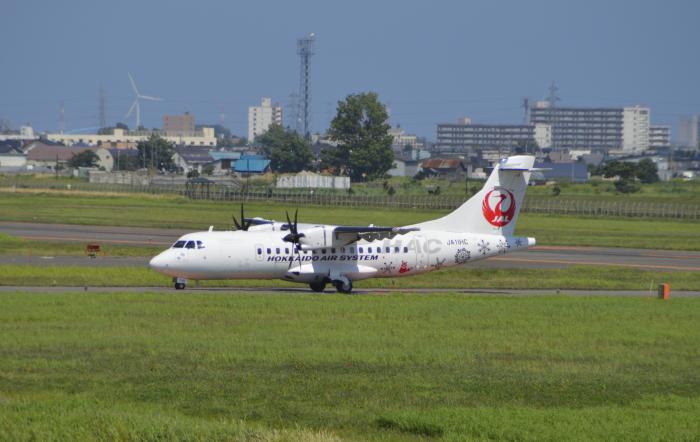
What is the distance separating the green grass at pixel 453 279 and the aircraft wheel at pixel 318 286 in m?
3.61

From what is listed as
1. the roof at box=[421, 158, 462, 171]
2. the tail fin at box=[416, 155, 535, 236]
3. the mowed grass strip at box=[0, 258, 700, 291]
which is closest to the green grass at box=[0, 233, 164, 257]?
the mowed grass strip at box=[0, 258, 700, 291]

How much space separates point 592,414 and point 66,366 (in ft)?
41.5

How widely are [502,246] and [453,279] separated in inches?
227

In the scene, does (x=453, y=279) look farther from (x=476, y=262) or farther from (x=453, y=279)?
(x=476, y=262)

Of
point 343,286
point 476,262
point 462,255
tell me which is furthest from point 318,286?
point 476,262

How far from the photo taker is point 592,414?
22.2m

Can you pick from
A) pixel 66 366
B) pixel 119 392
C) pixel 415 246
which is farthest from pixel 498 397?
pixel 415 246

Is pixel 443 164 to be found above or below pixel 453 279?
above

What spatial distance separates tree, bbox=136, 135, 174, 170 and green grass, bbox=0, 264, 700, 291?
141 meters

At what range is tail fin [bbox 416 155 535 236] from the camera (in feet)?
152

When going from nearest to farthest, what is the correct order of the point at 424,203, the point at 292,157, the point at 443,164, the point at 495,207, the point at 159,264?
the point at 159,264, the point at 495,207, the point at 424,203, the point at 292,157, the point at 443,164

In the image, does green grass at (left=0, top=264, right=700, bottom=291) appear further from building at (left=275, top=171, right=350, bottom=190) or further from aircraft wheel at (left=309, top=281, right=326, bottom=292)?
building at (left=275, top=171, right=350, bottom=190)

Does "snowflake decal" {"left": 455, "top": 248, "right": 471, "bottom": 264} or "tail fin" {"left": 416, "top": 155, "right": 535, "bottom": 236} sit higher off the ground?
"tail fin" {"left": 416, "top": 155, "right": 535, "bottom": 236}

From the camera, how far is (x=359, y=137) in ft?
535
